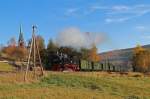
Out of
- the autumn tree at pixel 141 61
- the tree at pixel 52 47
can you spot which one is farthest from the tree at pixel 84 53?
the autumn tree at pixel 141 61

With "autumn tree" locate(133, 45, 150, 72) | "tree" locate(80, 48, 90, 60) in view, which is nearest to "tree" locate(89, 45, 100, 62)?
"tree" locate(80, 48, 90, 60)

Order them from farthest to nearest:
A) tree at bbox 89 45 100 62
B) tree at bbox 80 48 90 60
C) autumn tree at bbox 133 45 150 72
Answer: tree at bbox 89 45 100 62 < autumn tree at bbox 133 45 150 72 < tree at bbox 80 48 90 60

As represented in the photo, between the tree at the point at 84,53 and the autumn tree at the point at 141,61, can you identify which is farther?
the autumn tree at the point at 141,61

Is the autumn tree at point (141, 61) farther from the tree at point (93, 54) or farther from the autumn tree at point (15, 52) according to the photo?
the autumn tree at point (15, 52)

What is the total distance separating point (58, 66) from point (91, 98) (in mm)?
33988

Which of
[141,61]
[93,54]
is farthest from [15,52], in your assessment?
[141,61]

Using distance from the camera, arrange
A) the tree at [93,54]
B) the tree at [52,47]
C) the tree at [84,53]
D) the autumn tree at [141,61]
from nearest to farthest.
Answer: the tree at [52,47] < the tree at [84,53] < the autumn tree at [141,61] < the tree at [93,54]

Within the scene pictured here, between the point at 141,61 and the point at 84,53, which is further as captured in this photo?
the point at 141,61

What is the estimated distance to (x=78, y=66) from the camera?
63500 mm

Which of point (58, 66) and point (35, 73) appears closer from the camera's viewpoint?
point (35, 73)

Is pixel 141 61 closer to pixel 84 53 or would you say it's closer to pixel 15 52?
pixel 84 53

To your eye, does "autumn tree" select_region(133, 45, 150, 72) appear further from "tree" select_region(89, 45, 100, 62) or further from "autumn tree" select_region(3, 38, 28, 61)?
"autumn tree" select_region(3, 38, 28, 61)

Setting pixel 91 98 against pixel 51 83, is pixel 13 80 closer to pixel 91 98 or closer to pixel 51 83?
pixel 51 83

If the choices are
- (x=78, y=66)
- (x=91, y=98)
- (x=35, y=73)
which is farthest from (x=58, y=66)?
(x=91, y=98)
